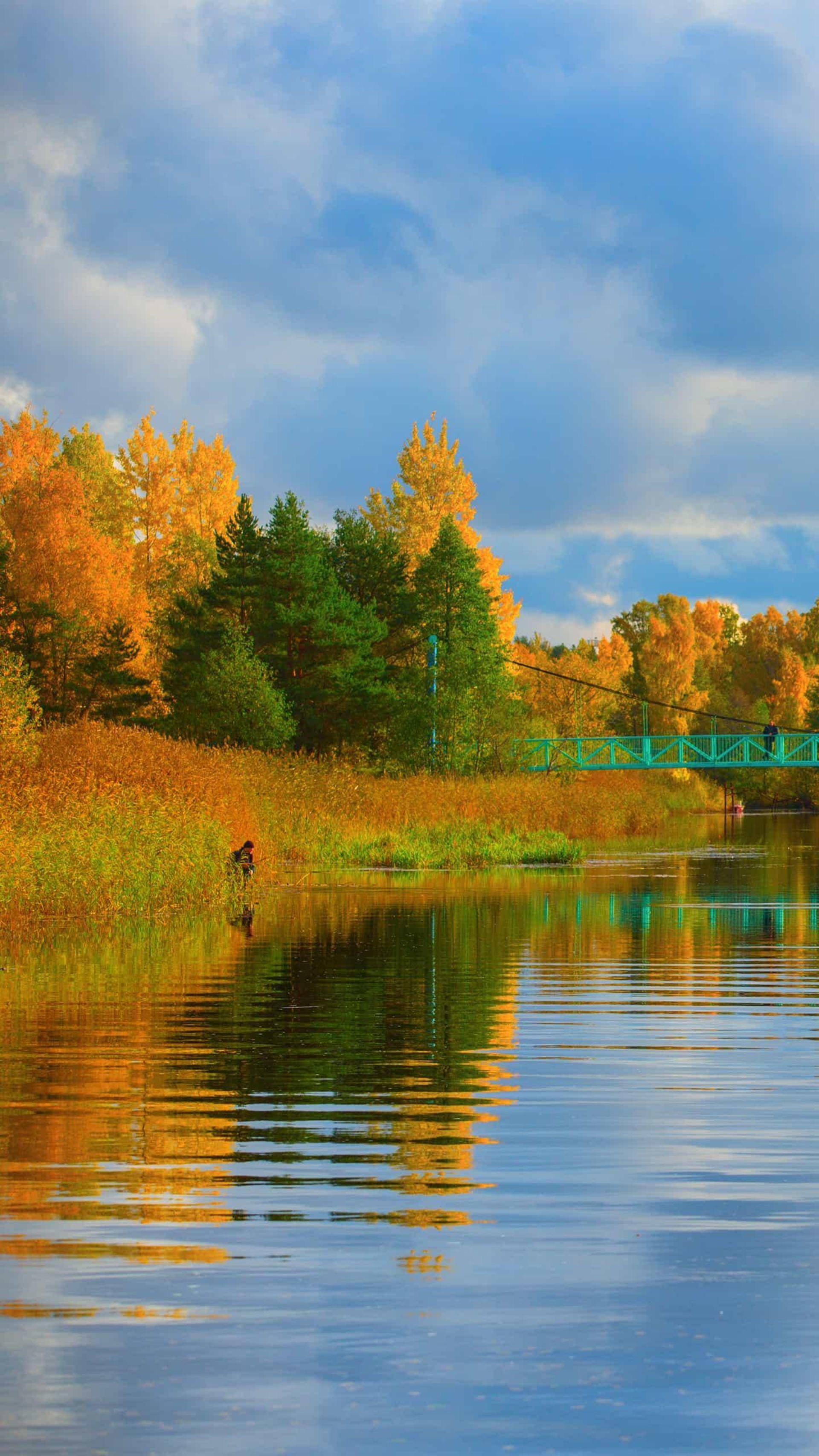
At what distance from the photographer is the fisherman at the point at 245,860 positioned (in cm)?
2852

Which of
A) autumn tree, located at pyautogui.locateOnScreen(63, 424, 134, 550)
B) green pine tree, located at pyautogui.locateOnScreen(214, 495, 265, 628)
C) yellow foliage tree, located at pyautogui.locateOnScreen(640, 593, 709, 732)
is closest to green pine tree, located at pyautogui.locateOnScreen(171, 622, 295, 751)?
green pine tree, located at pyautogui.locateOnScreen(214, 495, 265, 628)

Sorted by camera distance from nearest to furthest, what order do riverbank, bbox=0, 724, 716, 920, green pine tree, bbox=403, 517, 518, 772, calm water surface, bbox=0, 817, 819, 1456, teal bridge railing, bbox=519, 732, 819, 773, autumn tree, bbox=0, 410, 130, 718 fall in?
calm water surface, bbox=0, 817, 819, 1456 → riverbank, bbox=0, 724, 716, 920 → green pine tree, bbox=403, 517, 518, 772 → autumn tree, bbox=0, 410, 130, 718 → teal bridge railing, bbox=519, 732, 819, 773

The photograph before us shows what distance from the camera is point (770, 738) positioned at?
93.0 m

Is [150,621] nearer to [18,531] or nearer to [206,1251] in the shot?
[18,531]

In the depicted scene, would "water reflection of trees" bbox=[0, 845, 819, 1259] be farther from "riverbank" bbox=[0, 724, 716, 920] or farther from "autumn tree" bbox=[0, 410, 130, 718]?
"autumn tree" bbox=[0, 410, 130, 718]

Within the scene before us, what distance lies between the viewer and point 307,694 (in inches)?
2410

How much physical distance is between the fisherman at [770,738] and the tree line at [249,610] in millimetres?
12701

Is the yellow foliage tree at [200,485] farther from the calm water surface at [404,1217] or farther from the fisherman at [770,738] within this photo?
the calm water surface at [404,1217]

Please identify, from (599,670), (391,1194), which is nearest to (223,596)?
(599,670)

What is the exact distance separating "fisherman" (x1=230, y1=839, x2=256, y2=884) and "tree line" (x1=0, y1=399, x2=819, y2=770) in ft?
37.8

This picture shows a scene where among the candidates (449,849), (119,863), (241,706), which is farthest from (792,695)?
(119,863)

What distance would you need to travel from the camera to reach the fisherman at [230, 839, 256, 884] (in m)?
28.5

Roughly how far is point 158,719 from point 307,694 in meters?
5.03

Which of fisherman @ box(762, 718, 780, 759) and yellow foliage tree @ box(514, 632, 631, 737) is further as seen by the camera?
yellow foliage tree @ box(514, 632, 631, 737)
